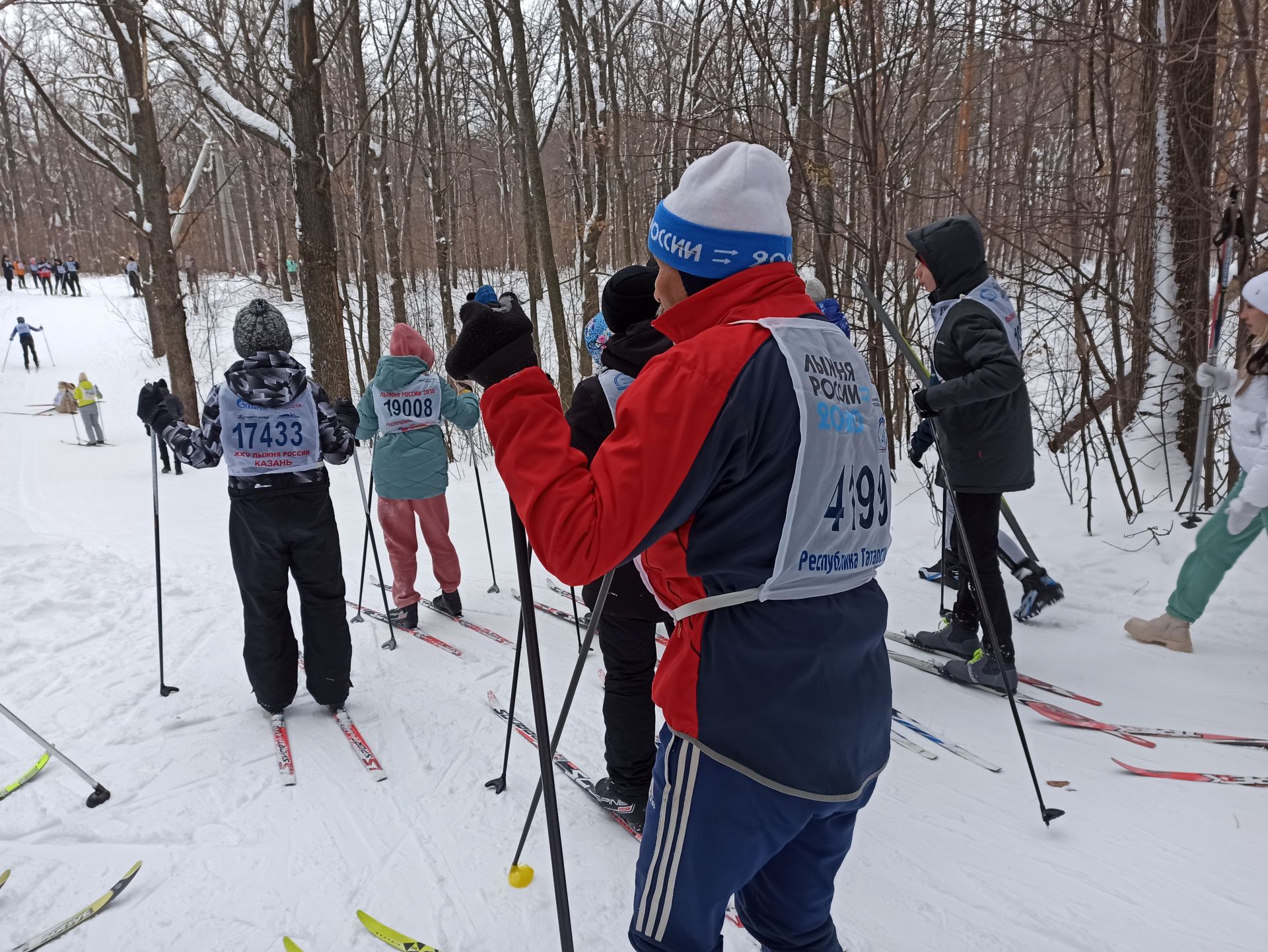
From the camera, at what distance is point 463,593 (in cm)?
568

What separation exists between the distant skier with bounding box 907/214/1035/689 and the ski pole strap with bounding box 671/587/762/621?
249 cm

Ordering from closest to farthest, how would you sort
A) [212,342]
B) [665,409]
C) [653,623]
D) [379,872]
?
[665,409] → [379,872] → [653,623] → [212,342]

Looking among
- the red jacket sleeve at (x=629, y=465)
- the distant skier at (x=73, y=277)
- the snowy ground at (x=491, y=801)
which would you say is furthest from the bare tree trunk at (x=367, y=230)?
the distant skier at (x=73, y=277)

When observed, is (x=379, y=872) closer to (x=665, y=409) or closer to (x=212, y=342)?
(x=665, y=409)

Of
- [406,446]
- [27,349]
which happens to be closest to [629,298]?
[406,446]

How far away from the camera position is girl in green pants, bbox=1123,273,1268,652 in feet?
11.4

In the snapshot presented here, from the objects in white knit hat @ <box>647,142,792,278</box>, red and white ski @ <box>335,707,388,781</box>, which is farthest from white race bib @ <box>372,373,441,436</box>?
white knit hat @ <box>647,142,792,278</box>

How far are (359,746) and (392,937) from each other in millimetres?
1305

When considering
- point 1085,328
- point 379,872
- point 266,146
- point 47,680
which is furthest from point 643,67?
point 379,872

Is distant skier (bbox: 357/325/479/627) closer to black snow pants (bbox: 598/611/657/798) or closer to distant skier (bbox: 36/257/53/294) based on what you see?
black snow pants (bbox: 598/611/657/798)

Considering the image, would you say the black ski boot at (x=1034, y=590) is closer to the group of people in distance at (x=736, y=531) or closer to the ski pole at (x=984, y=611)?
the ski pole at (x=984, y=611)

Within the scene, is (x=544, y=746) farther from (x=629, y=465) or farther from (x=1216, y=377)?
(x=1216, y=377)

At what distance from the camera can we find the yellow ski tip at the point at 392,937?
7.37 ft

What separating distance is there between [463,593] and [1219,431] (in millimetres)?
6183
